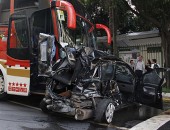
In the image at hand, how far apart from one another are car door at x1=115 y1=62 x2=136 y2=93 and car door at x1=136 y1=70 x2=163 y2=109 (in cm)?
22

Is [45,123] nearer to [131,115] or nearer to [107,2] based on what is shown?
[131,115]

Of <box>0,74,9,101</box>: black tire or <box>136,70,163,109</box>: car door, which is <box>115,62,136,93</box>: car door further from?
<box>0,74,9,101</box>: black tire

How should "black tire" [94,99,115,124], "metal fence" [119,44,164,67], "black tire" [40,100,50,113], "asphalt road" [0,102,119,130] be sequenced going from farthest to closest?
"metal fence" [119,44,164,67] → "black tire" [40,100,50,113] → "black tire" [94,99,115,124] → "asphalt road" [0,102,119,130]

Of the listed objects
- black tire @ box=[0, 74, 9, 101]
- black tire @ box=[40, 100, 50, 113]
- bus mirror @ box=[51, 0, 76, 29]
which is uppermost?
bus mirror @ box=[51, 0, 76, 29]

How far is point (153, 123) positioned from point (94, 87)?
1631mm

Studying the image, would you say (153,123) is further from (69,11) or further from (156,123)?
(69,11)

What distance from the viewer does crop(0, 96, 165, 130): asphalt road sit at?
24.3 feet

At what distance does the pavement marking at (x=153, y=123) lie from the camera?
295 inches

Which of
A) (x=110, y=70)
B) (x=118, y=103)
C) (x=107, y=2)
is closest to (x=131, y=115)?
(x=118, y=103)

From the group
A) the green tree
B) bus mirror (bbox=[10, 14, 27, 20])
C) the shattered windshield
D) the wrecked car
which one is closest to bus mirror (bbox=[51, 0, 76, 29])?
the shattered windshield

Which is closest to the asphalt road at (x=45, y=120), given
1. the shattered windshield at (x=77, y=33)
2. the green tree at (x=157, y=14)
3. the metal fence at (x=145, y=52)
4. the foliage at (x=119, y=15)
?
the shattered windshield at (x=77, y=33)

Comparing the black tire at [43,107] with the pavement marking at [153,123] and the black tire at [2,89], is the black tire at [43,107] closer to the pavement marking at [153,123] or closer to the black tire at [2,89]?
the black tire at [2,89]

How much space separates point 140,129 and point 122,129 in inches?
15.7

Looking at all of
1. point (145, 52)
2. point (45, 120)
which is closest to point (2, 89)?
point (45, 120)
